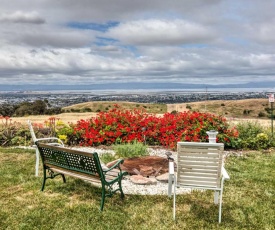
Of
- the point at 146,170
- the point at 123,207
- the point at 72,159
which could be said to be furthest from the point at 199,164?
the point at 146,170

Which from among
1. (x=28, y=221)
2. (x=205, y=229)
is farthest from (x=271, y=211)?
(x=28, y=221)

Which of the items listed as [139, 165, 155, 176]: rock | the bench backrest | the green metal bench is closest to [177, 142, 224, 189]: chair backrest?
the green metal bench

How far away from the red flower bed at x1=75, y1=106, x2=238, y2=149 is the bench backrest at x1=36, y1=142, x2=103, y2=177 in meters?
5.19

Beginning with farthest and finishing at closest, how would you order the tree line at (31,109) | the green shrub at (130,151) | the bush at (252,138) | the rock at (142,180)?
the tree line at (31,109)
the bush at (252,138)
the green shrub at (130,151)
the rock at (142,180)

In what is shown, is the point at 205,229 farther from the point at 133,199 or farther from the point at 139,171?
the point at 139,171

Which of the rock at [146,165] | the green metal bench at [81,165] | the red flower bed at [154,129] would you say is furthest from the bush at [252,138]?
the green metal bench at [81,165]

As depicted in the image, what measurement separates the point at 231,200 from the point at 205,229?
4.77ft

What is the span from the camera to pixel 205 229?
4941 mm

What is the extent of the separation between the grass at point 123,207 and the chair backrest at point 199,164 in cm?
63

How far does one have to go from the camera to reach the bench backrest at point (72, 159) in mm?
5426

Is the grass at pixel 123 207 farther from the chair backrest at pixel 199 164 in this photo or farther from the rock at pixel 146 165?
the rock at pixel 146 165

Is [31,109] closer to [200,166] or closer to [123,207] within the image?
[123,207]

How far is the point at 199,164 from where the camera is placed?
16.8 feet


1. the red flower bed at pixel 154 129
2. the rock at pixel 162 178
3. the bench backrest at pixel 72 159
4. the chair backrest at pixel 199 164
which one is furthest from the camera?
the red flower bed at pixel 154 129
